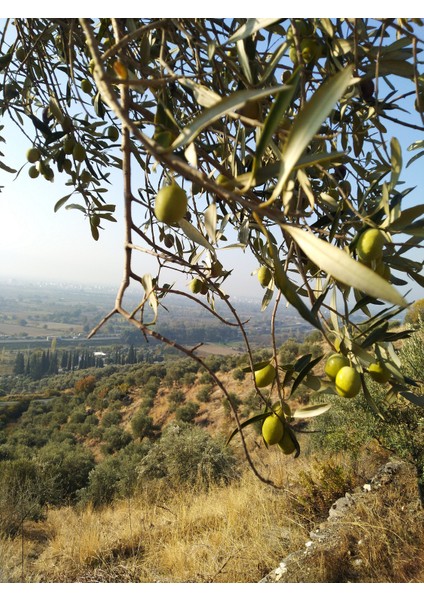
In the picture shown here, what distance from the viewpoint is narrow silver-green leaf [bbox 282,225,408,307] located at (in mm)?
265

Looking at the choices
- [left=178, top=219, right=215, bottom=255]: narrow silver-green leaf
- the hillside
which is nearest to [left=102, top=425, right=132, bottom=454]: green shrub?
the hillside

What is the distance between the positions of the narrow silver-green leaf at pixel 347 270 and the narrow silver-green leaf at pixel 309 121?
0.16 feet

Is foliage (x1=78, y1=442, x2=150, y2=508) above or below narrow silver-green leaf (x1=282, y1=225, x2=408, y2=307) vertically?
below

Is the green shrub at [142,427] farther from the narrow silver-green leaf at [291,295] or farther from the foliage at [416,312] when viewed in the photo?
the narrow silver-green leaf at [291,295]

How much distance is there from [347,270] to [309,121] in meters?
0.12

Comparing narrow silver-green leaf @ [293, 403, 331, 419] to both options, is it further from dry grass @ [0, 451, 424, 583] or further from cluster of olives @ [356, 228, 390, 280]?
dry grass @ [0, 451, 424, 583]

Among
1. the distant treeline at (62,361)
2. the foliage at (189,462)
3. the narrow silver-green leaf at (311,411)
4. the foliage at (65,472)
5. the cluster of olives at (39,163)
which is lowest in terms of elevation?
the distant treeline at (62,361)

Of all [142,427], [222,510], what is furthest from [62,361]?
[222,510]

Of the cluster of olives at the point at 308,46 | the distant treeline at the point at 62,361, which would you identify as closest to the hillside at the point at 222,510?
the cluster of olives at the point at 308,46

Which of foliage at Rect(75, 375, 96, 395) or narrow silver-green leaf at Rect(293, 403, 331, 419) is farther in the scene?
foliage at Rect(75, 375, 96, 395)

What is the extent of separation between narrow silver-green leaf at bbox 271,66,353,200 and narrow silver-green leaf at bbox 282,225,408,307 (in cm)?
5

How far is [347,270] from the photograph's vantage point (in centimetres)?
28

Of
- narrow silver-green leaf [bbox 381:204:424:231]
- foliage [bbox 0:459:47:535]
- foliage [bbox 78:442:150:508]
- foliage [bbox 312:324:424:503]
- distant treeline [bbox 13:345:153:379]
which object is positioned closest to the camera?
narrow silver-green leaf [bbox 381:204:424:231]

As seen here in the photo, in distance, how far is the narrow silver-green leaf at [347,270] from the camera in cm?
27
